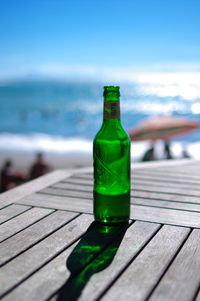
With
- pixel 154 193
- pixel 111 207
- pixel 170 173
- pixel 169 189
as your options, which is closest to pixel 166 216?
pixel 111 207

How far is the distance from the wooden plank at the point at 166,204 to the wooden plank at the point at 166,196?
58 millimetres

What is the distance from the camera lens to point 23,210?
173cm

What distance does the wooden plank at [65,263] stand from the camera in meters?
1.03

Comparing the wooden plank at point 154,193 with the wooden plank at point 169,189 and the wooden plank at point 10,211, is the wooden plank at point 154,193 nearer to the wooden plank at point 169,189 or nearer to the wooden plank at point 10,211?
the wooden plank at point 169,189

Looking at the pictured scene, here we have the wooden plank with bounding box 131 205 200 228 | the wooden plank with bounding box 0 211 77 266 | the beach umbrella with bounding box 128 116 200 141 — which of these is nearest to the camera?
the wooden plank with bounding box 0 211 77 266

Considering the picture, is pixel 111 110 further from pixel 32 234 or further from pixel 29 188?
pixel 29 188

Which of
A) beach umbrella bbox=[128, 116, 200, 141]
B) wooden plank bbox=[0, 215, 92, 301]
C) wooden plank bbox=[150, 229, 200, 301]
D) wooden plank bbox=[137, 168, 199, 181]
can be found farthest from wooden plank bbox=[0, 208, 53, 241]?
beach umbrella bbox=[128, 116, 200, 141]

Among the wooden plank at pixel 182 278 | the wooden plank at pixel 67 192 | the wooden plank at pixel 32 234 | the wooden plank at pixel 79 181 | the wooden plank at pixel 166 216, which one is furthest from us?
the wooden plank at pixel 79 181

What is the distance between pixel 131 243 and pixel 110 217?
0.16m

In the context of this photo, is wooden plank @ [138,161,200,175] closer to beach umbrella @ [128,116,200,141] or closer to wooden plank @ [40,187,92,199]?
wooden plank @ [40,187,92,199]

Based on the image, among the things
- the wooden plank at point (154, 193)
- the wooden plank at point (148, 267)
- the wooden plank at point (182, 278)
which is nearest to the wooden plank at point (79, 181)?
the wooden plank at point (154, 193)

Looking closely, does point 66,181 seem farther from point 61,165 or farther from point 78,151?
point 78,151

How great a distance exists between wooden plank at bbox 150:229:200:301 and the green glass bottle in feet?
0.92

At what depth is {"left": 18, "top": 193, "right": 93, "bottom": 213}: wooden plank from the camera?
177 centimetres
